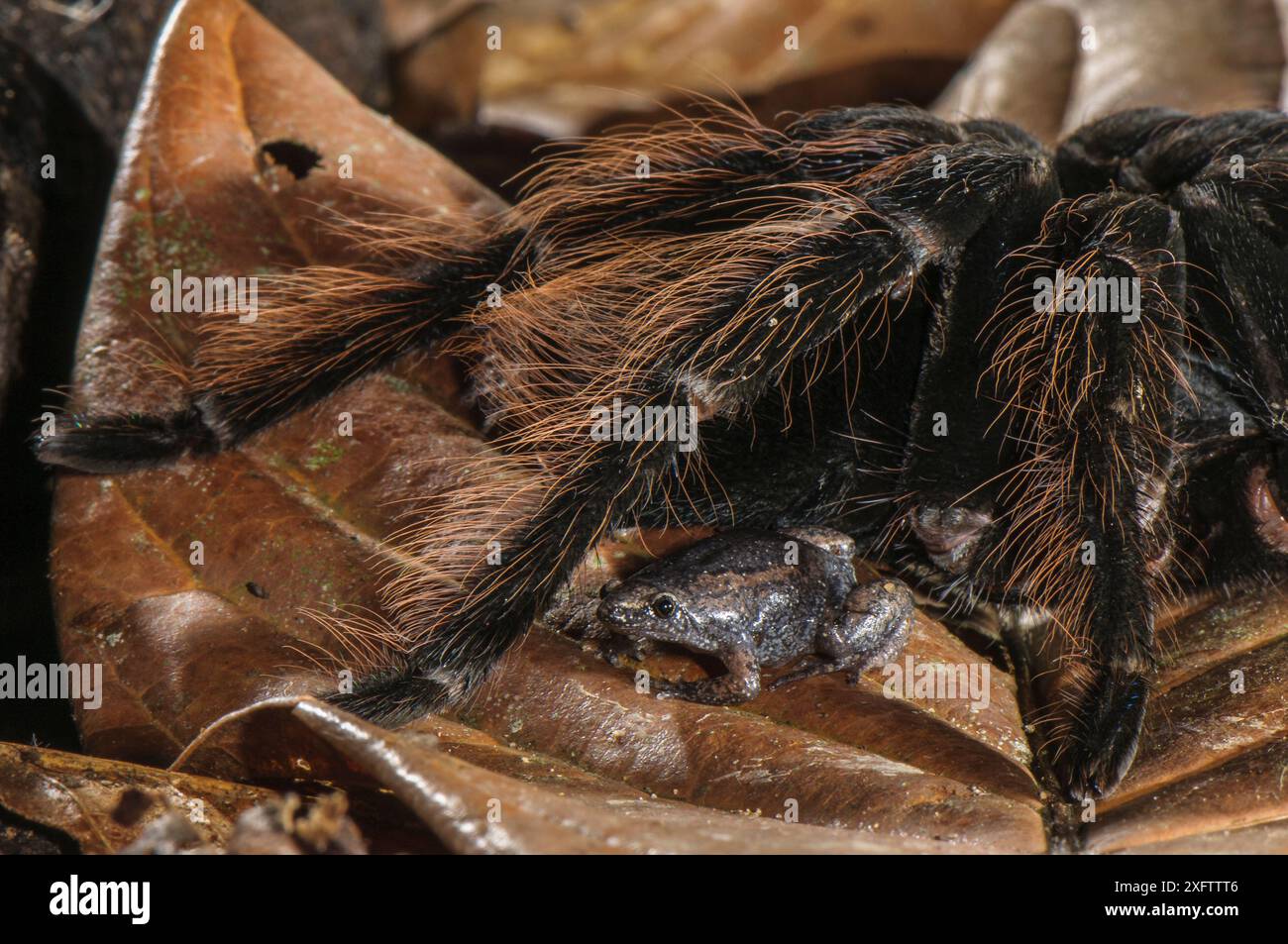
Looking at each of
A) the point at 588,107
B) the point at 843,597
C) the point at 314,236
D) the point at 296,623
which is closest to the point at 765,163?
the point at 843,597

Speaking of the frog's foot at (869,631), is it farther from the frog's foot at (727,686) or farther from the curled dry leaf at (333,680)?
the frog's foot at (727,686)

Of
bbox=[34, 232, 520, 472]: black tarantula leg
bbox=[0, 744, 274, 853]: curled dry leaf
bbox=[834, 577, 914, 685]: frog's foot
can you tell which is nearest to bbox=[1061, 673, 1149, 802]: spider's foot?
bbox=[834, 577, 914, 685]: frog's foot

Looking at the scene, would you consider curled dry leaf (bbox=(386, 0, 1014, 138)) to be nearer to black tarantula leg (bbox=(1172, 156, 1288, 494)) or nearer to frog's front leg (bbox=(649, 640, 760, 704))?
black tarantula leg (bbox=(1172, 156, 1288, 494))

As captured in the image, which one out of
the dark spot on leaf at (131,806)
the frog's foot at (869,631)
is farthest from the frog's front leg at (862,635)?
the dark spot on leaf at (131,806)

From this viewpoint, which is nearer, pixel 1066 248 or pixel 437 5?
pixel 1066 248

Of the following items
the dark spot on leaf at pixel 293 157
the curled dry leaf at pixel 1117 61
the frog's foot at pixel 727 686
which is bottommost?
the frog's foot at pixel 727 686

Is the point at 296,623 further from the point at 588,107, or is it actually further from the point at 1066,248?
the point at 588,107
